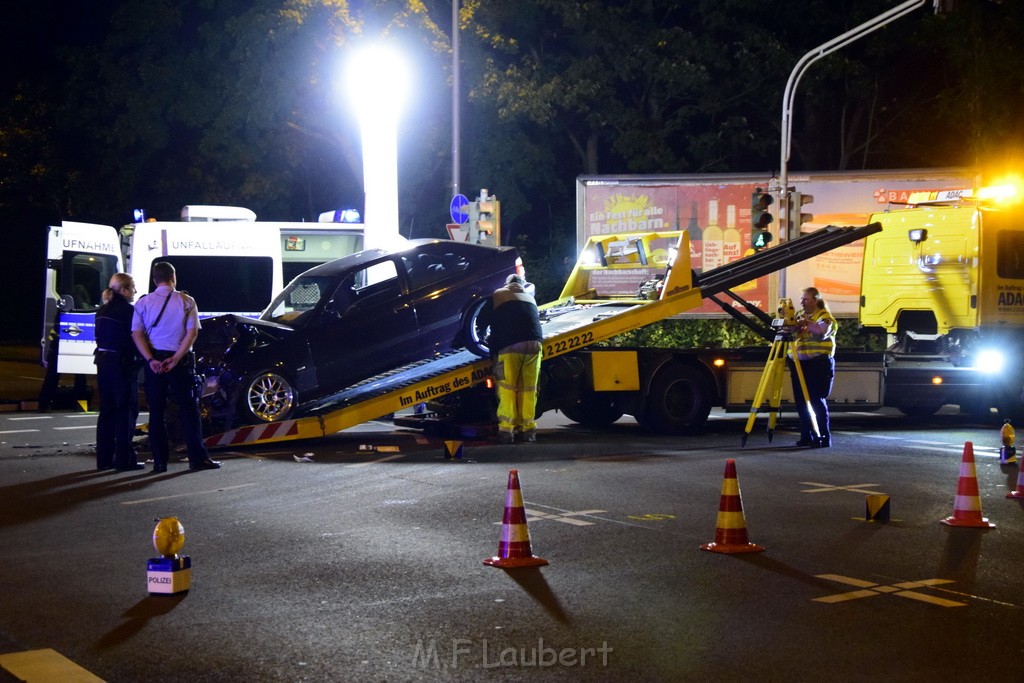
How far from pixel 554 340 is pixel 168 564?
27.8 ft

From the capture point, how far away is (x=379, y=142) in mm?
19891

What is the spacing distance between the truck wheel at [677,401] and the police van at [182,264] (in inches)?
299

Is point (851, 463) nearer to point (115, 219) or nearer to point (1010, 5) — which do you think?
point (1010, 5)

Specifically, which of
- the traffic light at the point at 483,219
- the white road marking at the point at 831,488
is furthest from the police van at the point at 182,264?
the white road marking at the point at 831,488

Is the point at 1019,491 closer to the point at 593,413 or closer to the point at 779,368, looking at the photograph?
the point at 779,368

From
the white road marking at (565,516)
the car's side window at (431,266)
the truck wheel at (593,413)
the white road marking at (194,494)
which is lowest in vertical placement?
the white road marking at (565,516)

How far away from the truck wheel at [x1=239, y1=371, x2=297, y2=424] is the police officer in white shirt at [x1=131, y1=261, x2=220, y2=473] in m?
1.76

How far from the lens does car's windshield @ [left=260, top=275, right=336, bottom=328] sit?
14590 millimetres

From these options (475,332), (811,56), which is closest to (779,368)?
(475,332)

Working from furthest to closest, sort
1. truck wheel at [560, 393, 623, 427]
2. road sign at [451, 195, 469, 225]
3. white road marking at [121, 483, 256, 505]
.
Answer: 1. road sign at [451, 195, 469, 225]
2. truck wheel at [560, 393, 623, 427]
3. white road marking at [121, 483, 256, 505]

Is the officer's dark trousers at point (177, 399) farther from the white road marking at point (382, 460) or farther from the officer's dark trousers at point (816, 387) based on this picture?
the officer's dark trousers at point (816, 387)

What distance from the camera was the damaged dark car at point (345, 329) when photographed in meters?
13.8

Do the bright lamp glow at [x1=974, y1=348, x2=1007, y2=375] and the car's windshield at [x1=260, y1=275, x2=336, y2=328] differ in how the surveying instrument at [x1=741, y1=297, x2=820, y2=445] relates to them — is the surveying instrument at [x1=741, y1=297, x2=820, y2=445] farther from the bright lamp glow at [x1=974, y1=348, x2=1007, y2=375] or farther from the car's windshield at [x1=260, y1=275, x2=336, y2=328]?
the car's windshield at [x1=260, y1=275, x2=336, y2=328]

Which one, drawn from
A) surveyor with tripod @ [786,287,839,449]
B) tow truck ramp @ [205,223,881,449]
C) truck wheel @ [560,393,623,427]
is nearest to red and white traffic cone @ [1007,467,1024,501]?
surveyor with tripod @ [786,287,839,449]
